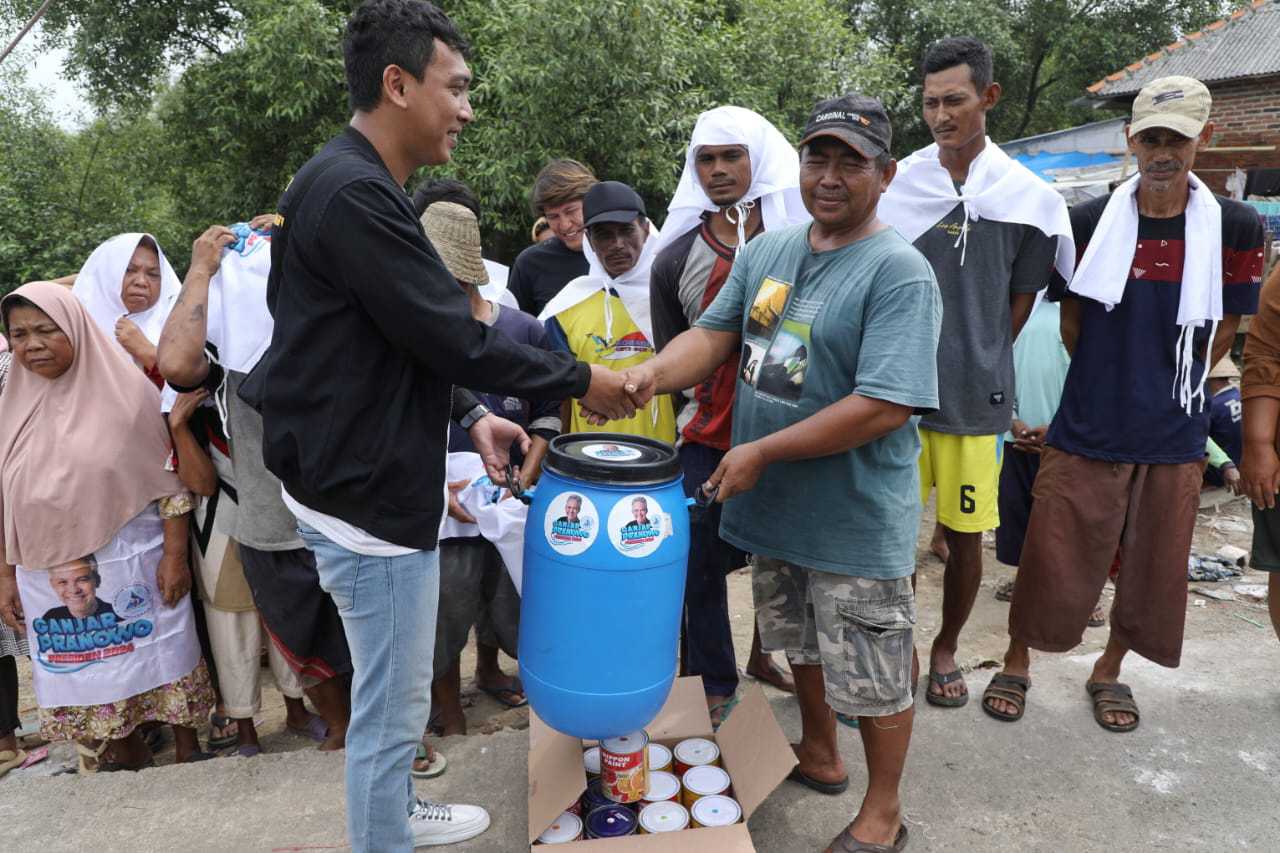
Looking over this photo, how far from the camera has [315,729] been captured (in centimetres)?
348

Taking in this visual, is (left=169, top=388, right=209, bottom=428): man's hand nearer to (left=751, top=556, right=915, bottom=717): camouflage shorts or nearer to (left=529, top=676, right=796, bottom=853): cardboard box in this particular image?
(left=529, top=676, right=796, bottom=853): cardboard box

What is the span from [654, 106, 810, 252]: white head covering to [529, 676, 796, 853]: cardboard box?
1.54 meters

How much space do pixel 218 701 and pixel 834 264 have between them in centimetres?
303

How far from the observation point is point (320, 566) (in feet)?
6.64

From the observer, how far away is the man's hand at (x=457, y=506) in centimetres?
297

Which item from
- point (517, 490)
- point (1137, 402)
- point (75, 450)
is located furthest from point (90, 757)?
point (1137, 402)

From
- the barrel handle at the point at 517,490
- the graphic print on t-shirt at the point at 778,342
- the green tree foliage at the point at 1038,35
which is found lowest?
the barrel handle at the point at 517,490

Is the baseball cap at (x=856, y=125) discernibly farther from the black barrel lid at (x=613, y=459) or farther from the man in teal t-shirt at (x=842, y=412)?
the black barrel lid at (x=613, y=459)

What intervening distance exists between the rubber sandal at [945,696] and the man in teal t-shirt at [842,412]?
76 centimetres

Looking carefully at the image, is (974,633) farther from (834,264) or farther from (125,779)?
(125,779)

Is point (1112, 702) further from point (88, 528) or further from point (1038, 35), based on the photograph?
point (1038, 35)

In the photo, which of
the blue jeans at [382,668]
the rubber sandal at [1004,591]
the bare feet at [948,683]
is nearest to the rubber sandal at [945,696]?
the bare feet at [948,683]

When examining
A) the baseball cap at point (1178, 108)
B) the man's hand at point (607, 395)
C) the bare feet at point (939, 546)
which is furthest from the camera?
the bare feet at point (939, 546)

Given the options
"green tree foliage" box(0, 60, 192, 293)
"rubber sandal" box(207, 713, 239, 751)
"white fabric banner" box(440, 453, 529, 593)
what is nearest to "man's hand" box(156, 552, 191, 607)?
"rubber sandal" box(207, 713, 239, 751)
